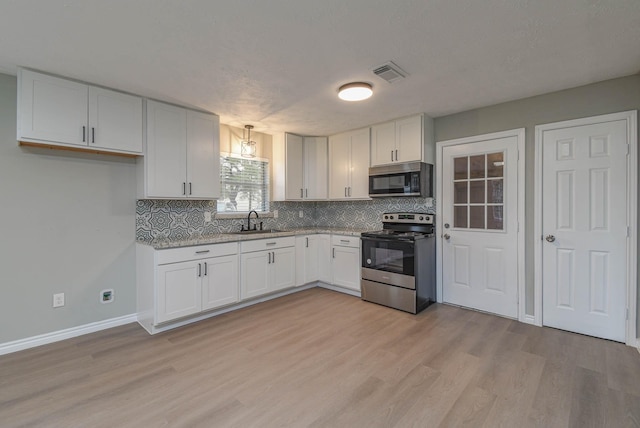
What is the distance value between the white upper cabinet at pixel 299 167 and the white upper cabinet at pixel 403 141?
0.95 m

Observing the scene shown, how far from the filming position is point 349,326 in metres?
3.05

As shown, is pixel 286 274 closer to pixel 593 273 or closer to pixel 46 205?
pixel 46 205

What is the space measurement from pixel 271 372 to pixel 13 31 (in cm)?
288

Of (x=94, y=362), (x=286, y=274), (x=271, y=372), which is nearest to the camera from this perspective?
(x=271, y=372)

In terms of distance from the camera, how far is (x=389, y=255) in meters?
3.58

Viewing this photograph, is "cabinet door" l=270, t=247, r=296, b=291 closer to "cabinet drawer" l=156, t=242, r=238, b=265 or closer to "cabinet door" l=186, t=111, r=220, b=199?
"cabinet drawer" l=156, t=242, r=238, b=265

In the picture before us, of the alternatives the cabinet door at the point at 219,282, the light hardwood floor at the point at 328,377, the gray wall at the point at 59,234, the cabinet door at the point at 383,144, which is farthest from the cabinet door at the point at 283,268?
the cabinet door at the point at 383,144

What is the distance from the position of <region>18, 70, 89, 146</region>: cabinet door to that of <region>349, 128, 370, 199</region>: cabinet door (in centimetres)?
304

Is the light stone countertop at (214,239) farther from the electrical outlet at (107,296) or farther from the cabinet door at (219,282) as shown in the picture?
the electrical outlet at (107,296)

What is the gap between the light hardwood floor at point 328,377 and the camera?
5.75ft

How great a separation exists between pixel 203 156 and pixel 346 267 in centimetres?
232

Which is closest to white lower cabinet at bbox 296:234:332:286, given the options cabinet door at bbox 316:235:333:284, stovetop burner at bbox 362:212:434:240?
cabinet door at bbox 316:235:333:284

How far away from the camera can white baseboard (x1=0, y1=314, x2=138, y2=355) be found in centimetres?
253

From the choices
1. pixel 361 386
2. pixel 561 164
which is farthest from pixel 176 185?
pixel 561 164
